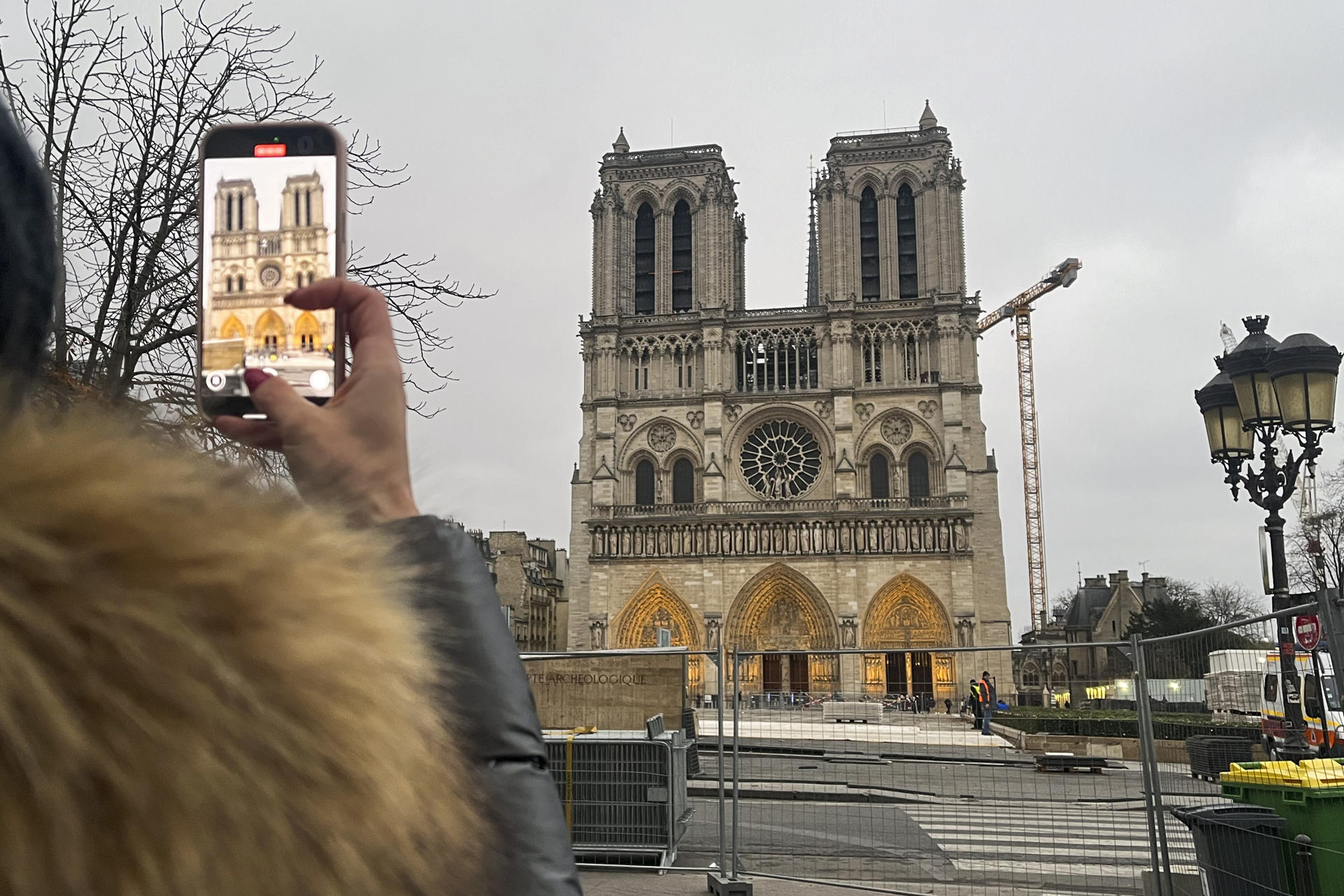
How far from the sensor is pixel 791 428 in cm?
4047

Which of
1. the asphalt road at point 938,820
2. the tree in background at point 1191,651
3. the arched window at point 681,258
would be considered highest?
the arched window at point 681,258

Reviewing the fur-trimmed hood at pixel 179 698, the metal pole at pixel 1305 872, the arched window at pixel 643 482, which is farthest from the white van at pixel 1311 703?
the arched window at pixel 643 482

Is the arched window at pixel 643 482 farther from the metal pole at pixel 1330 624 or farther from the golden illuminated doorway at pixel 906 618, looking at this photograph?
the metal pole at pixel 1330 624

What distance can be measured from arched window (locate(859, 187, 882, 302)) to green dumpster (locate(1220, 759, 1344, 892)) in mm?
37737

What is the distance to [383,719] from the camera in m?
0.50

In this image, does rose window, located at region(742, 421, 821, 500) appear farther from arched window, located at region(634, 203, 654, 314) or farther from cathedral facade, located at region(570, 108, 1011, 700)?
arched window, located at region(634, 203, 654, 314)

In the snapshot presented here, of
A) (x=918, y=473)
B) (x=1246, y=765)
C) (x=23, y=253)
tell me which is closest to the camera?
(x=23, y=253)

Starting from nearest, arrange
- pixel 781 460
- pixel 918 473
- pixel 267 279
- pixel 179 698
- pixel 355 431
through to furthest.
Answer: pixel 179 698 < pixel 355 431 < pixel 267 279 < pixel 918 473 < pixel 781 460

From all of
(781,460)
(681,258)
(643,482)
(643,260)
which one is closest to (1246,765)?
(781,460)

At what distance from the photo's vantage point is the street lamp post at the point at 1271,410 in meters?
6.90

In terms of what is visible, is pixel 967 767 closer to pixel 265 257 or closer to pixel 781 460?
pixel 265 257

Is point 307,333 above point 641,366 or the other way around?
the other way around

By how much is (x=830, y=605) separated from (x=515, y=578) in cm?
1902

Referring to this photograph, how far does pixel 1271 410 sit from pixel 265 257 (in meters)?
7.46
